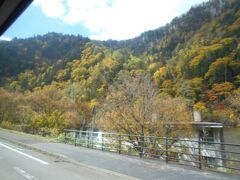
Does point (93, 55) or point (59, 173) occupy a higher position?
point (93, 55)

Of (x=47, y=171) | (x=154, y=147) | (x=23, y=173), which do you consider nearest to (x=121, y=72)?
(x=154, y=147)

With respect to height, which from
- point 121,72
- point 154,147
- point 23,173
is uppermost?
point 121,72

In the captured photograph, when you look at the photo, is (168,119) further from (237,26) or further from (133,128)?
(237,26)

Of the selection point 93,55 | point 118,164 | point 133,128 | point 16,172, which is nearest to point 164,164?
point 118,164

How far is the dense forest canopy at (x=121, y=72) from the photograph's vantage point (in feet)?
147

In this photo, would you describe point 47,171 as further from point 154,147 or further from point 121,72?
point 121,72

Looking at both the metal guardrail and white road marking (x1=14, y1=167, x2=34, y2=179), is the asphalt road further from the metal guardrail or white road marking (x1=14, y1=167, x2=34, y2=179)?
the metal guardrail

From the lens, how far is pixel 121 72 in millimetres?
39969

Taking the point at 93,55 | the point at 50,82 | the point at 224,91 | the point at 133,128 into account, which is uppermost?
the point at 93,55

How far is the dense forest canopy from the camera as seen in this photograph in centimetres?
4472

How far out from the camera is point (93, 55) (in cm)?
8381

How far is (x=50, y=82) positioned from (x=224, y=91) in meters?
48.3

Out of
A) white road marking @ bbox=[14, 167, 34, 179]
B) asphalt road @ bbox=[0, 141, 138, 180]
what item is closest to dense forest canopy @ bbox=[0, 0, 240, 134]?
asphalt road @ bbox=[0, 141, 138, 180]

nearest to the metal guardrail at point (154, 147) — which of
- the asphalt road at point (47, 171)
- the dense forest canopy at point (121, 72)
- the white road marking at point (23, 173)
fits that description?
the dense forest canopy at point (121, 72)
